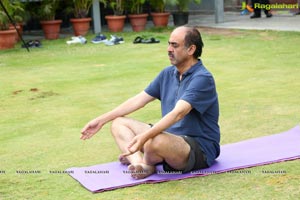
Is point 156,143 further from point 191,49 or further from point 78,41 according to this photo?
point 78,41

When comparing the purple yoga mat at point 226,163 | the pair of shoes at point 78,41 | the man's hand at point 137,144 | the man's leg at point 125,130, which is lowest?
the pair of shoes at point 78,41

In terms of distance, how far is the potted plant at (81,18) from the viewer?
1455 cm

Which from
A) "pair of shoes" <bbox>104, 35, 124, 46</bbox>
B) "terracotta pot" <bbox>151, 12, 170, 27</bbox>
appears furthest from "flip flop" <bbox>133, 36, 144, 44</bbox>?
"terracotta pot" <bbox>151, 12, 170, 27</bbox>

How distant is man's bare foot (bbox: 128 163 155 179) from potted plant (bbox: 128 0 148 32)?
1091 cm

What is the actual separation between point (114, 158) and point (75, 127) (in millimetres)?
1234

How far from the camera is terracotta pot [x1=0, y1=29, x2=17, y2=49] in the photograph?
12.4 metres

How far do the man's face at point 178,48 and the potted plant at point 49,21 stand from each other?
10085 millimetres

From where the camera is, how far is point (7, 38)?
12.5 metres

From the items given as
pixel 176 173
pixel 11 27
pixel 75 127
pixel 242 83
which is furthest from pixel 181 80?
pixel 11 27

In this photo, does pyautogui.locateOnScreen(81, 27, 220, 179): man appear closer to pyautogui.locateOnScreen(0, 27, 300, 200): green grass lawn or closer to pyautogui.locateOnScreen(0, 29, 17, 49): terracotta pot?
pyautogui.locateOnScreen(0, 27, 300, 200): green grass lawn

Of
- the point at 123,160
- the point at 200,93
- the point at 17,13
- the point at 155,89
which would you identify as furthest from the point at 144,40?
the point at 200,93

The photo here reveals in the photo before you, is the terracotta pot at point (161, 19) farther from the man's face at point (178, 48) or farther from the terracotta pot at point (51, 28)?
the man's face at point (178, 48)

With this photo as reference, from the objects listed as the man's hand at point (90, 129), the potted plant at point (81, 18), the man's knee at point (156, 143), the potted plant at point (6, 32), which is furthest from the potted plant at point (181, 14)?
the man's knee at point (156, 143)

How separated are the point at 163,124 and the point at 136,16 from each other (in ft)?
36.8
